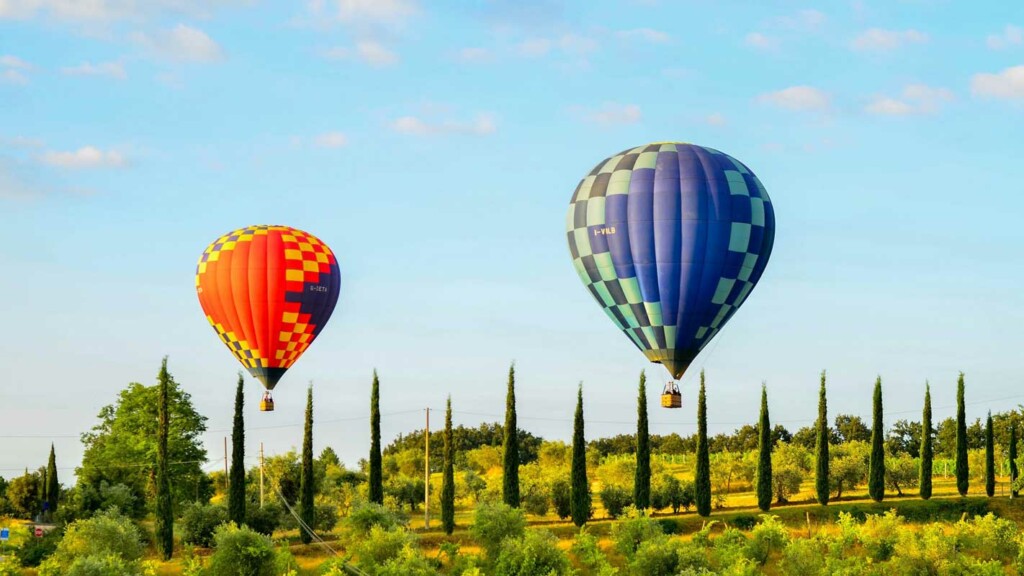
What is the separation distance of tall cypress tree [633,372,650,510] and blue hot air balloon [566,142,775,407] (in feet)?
49.1

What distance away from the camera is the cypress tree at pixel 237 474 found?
205 ft

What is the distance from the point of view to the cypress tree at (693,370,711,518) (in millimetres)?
66125

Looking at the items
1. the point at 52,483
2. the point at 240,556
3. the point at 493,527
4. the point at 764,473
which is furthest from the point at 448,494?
the point at 52,483

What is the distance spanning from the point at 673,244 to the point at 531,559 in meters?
13.6

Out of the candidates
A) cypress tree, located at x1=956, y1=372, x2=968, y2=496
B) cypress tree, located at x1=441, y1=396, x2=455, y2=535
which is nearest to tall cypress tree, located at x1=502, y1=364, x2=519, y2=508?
cypress tree, located at x1=441, y1=396, x2=455, y2=535

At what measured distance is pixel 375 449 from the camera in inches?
2662

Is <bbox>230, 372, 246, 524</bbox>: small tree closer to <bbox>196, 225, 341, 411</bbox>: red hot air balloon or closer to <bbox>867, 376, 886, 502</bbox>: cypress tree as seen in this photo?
<bbox>196, 225, 341, 411</bbox>: red hot air balloon

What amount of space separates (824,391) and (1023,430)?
126 feet

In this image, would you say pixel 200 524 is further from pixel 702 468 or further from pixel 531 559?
pixel 702 468

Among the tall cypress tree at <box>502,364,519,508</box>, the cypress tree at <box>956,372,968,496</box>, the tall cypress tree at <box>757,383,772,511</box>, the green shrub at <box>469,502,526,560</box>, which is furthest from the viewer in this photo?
the cypress tree at <box>956,372,968,496</box>

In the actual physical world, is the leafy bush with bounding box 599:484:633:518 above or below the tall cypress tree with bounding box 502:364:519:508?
below

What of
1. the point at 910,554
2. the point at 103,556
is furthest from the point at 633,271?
the point at 103,556

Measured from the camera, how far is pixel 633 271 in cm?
5109

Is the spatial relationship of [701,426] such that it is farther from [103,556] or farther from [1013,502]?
[103,556]
